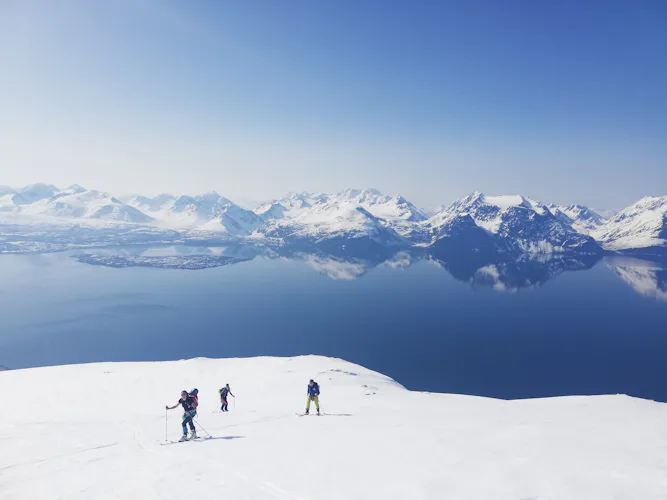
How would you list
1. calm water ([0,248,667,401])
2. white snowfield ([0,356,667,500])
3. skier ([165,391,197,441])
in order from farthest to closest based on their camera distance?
calm water ([0,248,667,401]), skier ([165,391,197,441]), white snowfield ([0,356,667,500])

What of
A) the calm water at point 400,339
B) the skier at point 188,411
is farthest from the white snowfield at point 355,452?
the calm water at point 400,339

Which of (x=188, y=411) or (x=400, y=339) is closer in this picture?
(x=188, y=411)

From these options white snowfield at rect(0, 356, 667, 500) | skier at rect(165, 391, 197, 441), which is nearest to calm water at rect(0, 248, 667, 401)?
white snowfield at rect(0, 356, 667, 500)

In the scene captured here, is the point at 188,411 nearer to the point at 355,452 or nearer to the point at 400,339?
the point at 355,452

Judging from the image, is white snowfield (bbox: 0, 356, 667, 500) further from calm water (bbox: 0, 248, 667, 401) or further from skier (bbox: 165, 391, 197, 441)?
calm water (bbox: 0, 248, 667, 401)

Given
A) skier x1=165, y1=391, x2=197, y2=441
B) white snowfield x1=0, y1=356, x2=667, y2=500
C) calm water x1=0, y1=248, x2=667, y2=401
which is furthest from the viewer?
calm water x1=0, y1=248, x2=667, y2=401

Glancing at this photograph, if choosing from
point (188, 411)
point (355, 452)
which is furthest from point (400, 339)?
point (355, 452)

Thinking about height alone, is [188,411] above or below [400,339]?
above

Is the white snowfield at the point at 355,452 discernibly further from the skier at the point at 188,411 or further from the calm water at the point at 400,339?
the calm water at the point at 400,339
